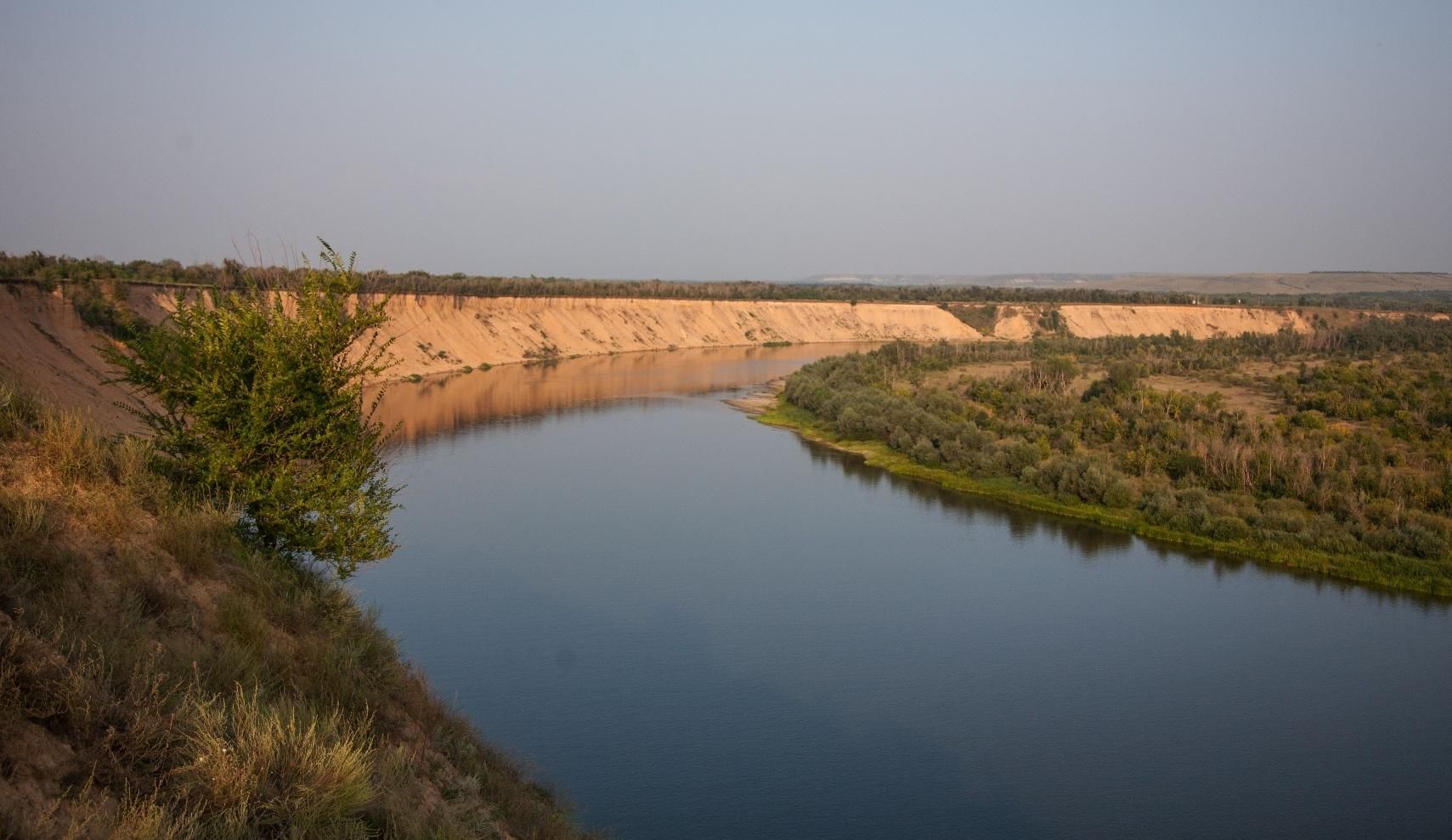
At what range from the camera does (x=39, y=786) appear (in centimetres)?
400

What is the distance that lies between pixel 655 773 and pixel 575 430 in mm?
22087

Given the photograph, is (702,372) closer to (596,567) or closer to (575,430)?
(575,430)

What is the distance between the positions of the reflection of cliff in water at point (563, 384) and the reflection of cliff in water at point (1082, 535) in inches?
510

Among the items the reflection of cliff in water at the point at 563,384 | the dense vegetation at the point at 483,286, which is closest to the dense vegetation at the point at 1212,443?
the reflection of cliff in water at the point at 563,384

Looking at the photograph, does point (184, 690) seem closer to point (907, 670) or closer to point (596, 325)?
point (907, 670)

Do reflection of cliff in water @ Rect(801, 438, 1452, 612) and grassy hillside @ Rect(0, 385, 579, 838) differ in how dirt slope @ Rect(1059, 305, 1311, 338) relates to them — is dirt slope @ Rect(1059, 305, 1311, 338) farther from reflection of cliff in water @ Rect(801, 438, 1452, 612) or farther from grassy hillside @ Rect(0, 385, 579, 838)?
grassy hillside @ Rect(0, 385, 579, 838)

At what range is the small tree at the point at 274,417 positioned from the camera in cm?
812

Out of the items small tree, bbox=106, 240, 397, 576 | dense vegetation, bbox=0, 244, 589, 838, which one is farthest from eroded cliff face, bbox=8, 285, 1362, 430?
dense vegetation, bbox=0, 244, 589, 838

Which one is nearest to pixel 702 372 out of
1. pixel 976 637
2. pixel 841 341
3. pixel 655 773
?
pixel 841 341

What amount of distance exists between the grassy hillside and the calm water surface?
295cm

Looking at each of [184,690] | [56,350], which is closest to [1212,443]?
[184,690]

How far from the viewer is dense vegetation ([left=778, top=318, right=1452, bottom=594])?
18.7 m

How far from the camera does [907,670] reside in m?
13.3

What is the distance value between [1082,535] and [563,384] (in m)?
28.1
